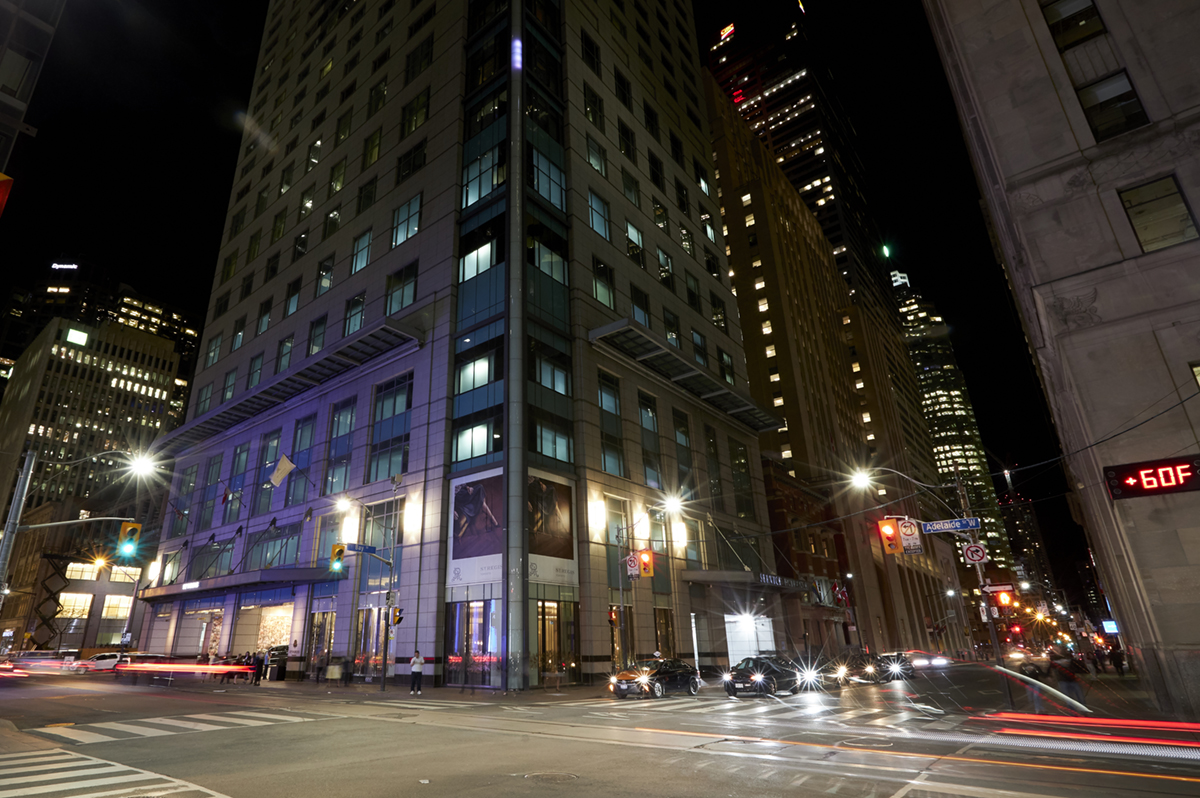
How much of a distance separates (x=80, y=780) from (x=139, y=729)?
7.10 metres

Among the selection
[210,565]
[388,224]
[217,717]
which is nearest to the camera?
[217,717]

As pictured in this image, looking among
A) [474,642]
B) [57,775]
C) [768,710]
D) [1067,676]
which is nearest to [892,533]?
[768,710]

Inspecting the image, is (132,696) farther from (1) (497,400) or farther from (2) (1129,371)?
(2) (1129,371)

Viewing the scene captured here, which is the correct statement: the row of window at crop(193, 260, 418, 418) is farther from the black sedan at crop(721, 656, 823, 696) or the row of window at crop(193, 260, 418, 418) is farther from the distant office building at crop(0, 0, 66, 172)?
the black sedan at crop(721, 656, 823, 696)

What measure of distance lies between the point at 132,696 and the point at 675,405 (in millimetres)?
35988

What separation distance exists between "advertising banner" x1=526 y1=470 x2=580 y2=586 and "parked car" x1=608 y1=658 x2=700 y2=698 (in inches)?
305

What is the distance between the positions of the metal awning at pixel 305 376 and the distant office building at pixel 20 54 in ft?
85.9

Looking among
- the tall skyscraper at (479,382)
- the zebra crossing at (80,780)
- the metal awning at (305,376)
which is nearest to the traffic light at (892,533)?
the tall skyscraper at (479,382)

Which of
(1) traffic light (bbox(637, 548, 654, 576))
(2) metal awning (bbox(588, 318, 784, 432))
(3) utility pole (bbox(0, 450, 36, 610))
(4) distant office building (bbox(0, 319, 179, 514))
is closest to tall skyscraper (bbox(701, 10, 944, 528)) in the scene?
(2) metal awning (bbox(588, 318, 784, 432))

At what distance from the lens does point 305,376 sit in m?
45.3

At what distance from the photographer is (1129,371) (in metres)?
20.6

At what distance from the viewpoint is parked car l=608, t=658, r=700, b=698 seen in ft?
85.6

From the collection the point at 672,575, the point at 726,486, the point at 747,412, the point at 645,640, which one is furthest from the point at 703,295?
the point at 645,640

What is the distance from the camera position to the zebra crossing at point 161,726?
13914mm
